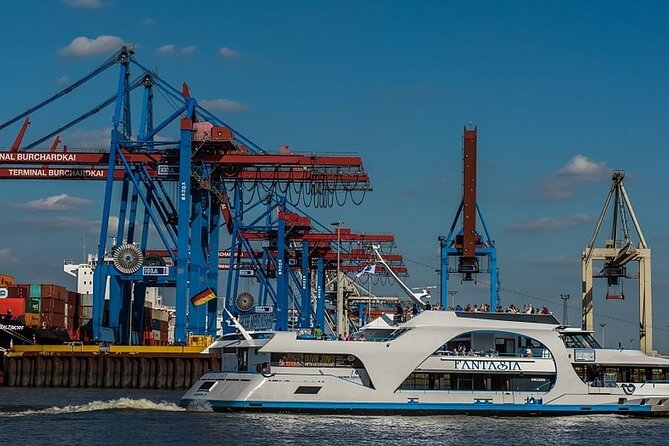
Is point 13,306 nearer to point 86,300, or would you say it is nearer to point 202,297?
point 202,297

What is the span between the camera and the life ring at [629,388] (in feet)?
156

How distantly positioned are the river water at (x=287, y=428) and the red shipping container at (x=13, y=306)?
35.3 m

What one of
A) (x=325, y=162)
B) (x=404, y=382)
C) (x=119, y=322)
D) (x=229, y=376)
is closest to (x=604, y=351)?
(x=404, y=382)

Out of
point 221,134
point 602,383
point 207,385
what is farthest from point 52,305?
point 602,383

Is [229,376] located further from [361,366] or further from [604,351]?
[604,351]

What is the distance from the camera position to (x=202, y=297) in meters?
76.1

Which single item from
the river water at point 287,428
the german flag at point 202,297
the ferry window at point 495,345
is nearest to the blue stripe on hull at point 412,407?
the river water at point 287,428

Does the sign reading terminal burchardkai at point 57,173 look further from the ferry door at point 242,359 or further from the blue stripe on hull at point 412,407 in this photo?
the ferry door at point 242,359

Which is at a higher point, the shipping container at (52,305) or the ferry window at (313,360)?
the shipping container at (52,305)

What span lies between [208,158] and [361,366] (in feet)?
110

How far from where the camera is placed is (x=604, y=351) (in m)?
47.7

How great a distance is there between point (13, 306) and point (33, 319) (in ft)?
6.13

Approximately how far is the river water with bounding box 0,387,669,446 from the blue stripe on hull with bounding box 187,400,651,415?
1.22ft

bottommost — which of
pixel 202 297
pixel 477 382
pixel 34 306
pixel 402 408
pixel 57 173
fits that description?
pixel 402 408
